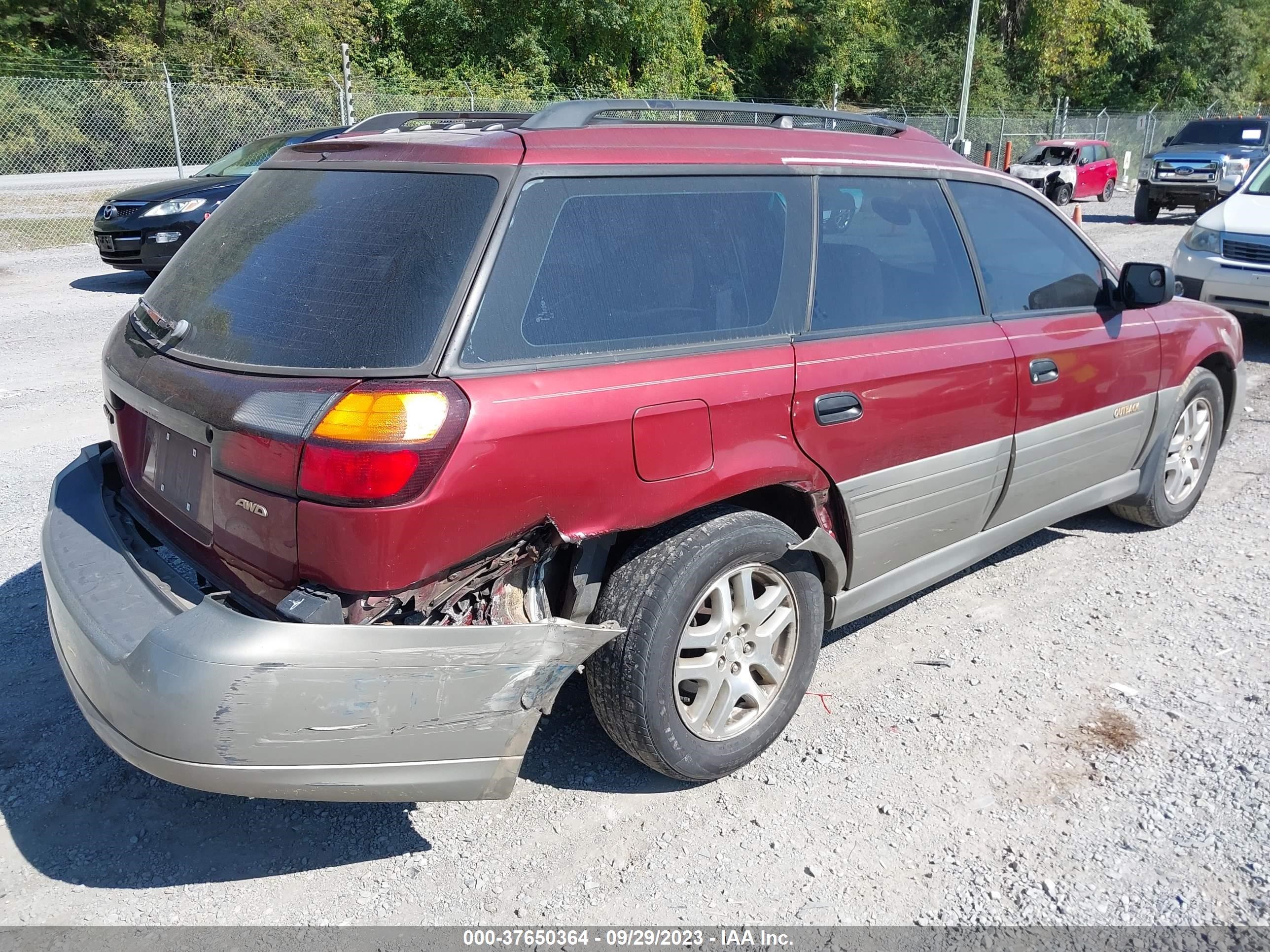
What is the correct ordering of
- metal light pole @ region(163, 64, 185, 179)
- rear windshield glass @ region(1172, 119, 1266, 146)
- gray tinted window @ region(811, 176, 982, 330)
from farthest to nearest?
rear windshield glass @ region(1172, 119, 1266, 146) < metal light pole @ region(163, 64, 185, 179) < gray tinted window @ region(811, 176, 982, 330)

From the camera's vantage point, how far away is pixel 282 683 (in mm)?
2230

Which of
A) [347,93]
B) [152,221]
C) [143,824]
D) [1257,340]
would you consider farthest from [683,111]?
[347,93]

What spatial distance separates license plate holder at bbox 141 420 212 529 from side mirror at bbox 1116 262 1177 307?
361cm

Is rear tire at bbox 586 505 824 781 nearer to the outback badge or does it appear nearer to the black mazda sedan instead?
the outback badge

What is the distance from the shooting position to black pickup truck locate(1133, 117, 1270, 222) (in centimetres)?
1903

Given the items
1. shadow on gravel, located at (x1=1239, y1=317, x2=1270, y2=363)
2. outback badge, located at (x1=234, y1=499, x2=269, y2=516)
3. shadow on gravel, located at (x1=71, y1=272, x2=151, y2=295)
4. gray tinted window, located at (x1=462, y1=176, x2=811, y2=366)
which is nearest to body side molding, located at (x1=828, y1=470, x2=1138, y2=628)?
gray tinted window, located at (x1=462, y1=176, x2=811, y2=366)

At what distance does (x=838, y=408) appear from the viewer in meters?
3.13

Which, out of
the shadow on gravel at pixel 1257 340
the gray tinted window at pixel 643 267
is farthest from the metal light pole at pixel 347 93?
the gray tinted window at pixel 643 267

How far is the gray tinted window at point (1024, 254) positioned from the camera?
12.4 feet

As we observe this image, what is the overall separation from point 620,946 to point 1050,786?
1.44 m

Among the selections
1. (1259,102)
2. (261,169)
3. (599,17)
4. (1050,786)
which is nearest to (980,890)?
(1050,786)

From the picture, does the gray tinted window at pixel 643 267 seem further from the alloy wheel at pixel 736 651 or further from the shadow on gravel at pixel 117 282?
the shadow on gravel at pixel 117 282

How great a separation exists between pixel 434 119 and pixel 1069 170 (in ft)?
73.6

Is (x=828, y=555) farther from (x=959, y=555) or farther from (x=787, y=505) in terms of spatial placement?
(x=959, y=555)
